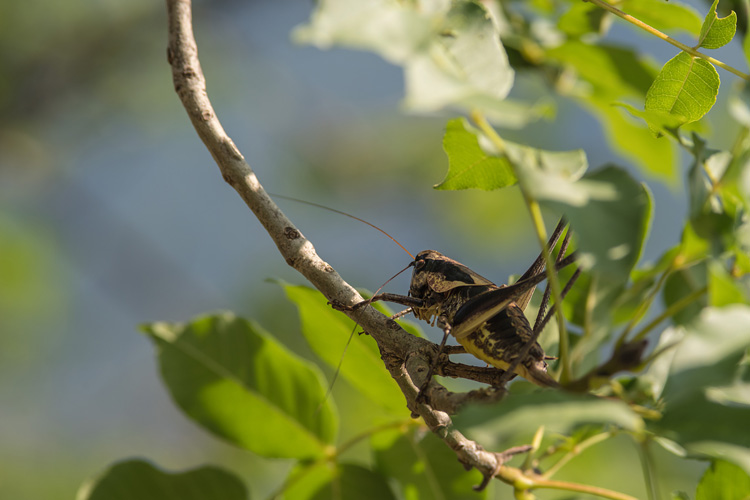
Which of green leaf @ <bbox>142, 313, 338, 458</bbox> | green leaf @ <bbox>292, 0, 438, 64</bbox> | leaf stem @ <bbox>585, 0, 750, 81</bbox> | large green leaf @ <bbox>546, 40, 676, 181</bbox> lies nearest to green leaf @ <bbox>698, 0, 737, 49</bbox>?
leaf stem @ <bbox>585, 0, 750, 81</bbox>

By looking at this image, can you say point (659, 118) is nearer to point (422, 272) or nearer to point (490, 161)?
point (490, 161)

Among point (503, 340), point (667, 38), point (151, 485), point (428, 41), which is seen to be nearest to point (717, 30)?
point (667, 38)

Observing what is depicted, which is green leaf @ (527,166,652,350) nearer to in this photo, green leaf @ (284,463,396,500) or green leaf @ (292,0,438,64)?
green leaf @ (292,0,438,64)

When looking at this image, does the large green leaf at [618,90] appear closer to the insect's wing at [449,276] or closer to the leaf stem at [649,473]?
the insect's wing at [449,276]

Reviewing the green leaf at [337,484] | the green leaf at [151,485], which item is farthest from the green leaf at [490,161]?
the green leaf at [151,485]

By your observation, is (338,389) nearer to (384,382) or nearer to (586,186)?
(384,382)
